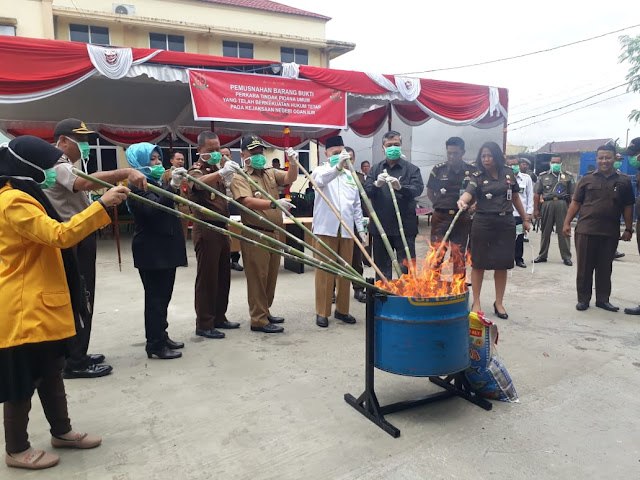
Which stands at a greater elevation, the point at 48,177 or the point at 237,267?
the point at 48,177

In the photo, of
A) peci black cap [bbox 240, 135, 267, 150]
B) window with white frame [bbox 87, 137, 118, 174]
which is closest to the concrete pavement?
peci black cap [bbox 240, 135, 267, 150]

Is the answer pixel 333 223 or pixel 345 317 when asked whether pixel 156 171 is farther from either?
pixel 345 317

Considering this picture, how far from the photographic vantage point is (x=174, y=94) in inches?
402

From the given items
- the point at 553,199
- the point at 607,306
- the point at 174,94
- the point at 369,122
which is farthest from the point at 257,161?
the point at 369,122

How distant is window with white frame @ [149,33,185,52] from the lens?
18.2 m

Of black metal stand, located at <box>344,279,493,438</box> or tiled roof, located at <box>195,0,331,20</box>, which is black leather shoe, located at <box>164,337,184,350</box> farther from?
tiled roof, located at <box>195,0,331,20</box>

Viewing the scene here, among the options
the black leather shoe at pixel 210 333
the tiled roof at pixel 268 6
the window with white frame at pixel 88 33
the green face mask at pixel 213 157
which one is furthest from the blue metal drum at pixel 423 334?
the tiled roof at pixel 268 6

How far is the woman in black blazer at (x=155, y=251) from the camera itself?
349cm

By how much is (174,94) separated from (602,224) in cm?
867

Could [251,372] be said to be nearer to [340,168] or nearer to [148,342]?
[148,342]

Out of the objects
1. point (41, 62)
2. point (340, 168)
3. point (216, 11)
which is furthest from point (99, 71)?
point (216, 11)

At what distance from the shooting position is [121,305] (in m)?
5.28

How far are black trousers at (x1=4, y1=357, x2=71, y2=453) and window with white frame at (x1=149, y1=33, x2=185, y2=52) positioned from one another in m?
18.2

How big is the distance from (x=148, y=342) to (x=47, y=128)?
32.8 feet
